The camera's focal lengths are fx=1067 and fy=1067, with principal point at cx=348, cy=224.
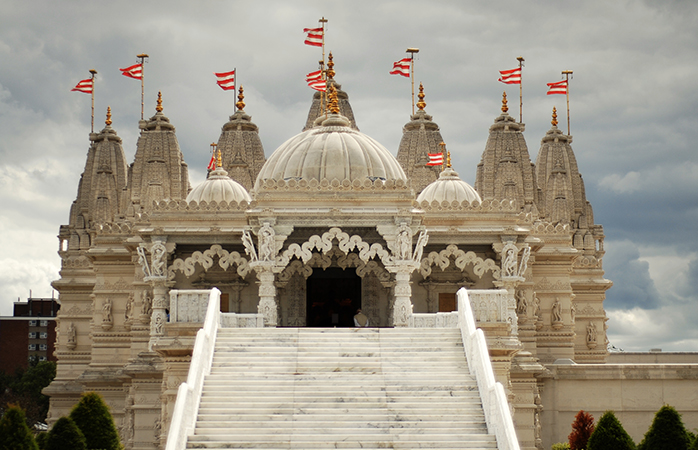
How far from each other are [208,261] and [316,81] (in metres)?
13.7

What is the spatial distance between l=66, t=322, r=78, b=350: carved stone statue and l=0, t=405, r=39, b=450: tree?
1030 inches

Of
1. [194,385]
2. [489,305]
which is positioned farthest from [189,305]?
[489,305]

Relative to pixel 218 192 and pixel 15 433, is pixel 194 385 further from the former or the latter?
pixel 218 192

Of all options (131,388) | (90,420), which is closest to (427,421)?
(90,420)

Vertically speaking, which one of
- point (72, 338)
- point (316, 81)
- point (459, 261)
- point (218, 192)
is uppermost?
point (316, 81)

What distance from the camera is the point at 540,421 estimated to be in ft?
109

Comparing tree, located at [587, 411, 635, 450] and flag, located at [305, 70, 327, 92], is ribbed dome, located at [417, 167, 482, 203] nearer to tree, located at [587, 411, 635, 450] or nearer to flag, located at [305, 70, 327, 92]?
flag, located at [305, 70, 327, 92]

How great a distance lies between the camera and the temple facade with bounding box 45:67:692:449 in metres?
27.8

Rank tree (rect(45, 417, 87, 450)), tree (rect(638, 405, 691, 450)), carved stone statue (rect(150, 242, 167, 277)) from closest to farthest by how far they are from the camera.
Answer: tree (rect(45, 417, 87, 450)) → tree (rect(638, 405, 691, 450)) → carved stone statue (rect(150, 242, 167, 277))

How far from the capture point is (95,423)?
Result: 24.0 meters

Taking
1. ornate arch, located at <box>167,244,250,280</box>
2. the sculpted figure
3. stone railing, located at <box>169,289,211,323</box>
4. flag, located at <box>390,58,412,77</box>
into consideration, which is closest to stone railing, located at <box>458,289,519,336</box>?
stone railing, located at <box>169,289,211,323</box>

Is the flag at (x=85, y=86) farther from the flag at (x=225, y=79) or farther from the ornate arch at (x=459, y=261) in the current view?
the ornate arch at (x=459, y=261)

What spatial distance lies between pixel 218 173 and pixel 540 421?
1401cm

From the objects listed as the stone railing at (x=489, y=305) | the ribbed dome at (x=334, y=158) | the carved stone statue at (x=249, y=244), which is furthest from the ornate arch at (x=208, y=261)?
the stone railing at (x=489, y=305)
